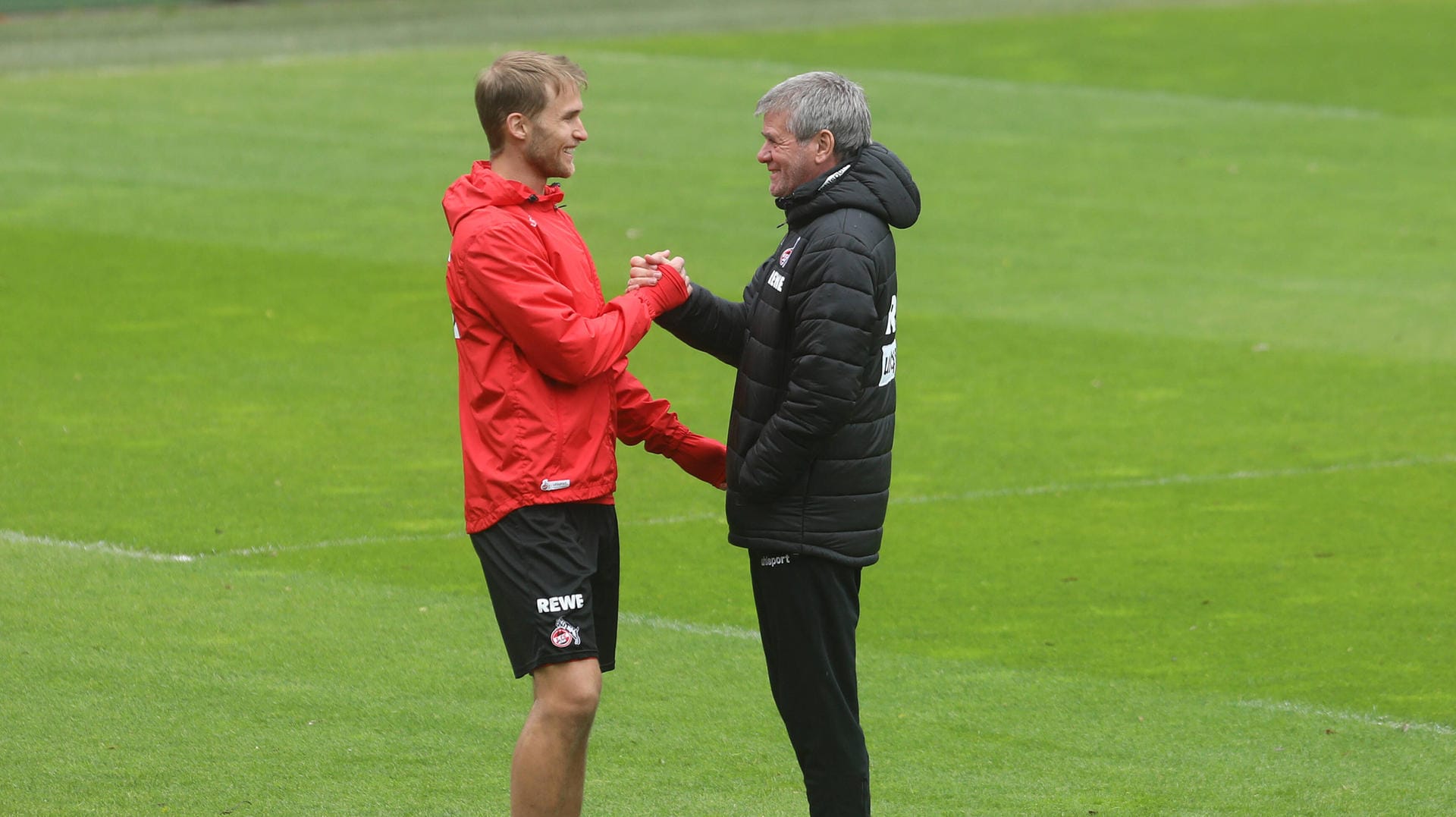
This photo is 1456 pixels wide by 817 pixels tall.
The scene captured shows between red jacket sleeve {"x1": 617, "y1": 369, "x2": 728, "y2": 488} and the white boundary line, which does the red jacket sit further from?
the white boundary line

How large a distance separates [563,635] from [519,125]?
1.29 m

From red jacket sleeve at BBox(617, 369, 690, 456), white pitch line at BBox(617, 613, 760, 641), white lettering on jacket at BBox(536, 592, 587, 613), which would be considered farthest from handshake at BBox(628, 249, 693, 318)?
white pitch line at BBox(617, 613, 760, 641)

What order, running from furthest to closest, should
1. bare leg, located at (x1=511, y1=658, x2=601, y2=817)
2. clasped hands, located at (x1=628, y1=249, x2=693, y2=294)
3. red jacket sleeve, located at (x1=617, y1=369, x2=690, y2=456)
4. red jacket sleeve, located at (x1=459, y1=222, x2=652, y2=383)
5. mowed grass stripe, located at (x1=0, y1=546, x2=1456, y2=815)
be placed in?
mowed grass stripe, located at (x1=0, y1=546, x2=1456, y2=815) → red jacket sleeve, located at (x1=617, y1=369, x2=690, y2=456) → clasped hands, located at (x1=628, y1=249, x2=693, y2=294) → bare leg, located at (x1=511, y1=658, x2=601, y2=817) → red jacket sleeve, located at (x1=459, y1=222, x2=652, y2=383)

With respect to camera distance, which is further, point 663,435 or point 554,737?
point 663,435

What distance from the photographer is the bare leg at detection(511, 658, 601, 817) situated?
17.3 ft

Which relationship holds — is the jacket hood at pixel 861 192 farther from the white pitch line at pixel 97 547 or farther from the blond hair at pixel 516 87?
the white pitch line at pixel 97 547

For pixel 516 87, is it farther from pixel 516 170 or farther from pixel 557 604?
pixel 557 604

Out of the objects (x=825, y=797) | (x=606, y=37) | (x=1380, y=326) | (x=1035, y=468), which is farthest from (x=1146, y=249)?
(x=606, y=37)

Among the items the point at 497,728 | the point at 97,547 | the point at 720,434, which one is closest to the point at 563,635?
the point at 497,728

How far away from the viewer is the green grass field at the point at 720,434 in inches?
270

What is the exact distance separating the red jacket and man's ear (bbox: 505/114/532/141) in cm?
12

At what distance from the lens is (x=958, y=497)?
1051 cm

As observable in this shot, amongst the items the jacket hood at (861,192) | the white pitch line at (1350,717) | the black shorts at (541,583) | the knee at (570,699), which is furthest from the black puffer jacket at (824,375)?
the white pitch line at (1350,717)

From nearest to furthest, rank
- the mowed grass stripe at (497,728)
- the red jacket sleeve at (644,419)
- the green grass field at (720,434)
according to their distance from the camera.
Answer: the red jacket sleeve at (644,419)
the mowed grass stripe at (497,728)
the green grass field at (720,434)
